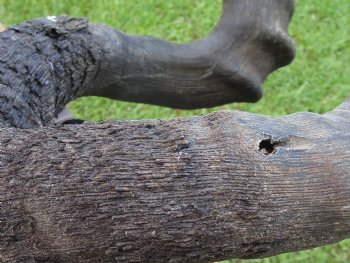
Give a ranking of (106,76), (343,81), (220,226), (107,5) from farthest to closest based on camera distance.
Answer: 1. (107,5)
2. (343,81)
3. (106,76)
4. (220,226)

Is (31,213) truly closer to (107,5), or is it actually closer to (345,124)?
(345,124)

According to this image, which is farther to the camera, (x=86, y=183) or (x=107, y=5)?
(x=107, y=5)

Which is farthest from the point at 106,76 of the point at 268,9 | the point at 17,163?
the point at 17,163

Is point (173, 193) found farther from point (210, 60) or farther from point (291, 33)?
point (291, 33)

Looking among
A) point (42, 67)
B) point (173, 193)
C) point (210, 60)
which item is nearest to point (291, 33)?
point (210, 60)

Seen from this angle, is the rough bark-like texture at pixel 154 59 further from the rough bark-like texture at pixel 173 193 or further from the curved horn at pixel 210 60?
the rough bark-like texture at pixel 173 193

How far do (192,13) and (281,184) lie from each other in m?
2.42

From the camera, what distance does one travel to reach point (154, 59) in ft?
4.66

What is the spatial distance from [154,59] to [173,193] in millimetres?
686

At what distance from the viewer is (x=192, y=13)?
312 cm

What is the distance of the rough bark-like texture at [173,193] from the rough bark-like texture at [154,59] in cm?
38

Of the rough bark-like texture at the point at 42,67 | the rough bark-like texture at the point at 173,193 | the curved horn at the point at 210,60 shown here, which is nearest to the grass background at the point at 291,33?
the curved horn at the point at 210,60

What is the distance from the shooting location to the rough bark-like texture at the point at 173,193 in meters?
0.78

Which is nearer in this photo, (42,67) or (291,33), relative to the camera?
(42,67)
